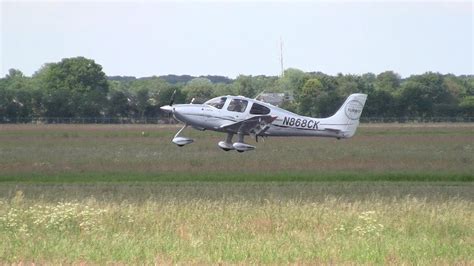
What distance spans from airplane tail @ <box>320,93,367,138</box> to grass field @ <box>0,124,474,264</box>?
70 cm

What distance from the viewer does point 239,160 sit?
1261 inches

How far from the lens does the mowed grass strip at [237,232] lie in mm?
13188

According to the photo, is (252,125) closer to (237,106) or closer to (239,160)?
(237,106)

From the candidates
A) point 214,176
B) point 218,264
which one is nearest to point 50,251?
point 218,264

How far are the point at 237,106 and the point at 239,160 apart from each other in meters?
2.19

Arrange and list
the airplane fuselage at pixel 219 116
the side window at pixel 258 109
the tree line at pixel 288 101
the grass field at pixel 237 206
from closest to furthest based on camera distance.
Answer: the grass field at pixel 237 206
the airplane fuselage at pixel 219 116
the side window at pixel 258 109
the tree line at pixel 288 101

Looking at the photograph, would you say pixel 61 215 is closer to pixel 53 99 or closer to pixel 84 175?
pixel 84 175

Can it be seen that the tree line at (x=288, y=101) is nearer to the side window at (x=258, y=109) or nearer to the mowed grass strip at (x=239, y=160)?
the mowed grass strip at (x=239, y=160)

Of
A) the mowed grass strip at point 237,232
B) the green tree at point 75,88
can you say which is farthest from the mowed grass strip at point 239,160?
the green tree at point 75,88

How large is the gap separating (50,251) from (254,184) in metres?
12.3

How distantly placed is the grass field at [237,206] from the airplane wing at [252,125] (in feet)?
2.69

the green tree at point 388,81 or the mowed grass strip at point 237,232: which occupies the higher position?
the green tree at point 388,81

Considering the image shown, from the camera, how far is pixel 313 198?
20453 millimetres

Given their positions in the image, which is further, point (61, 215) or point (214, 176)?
point (214, 176)
